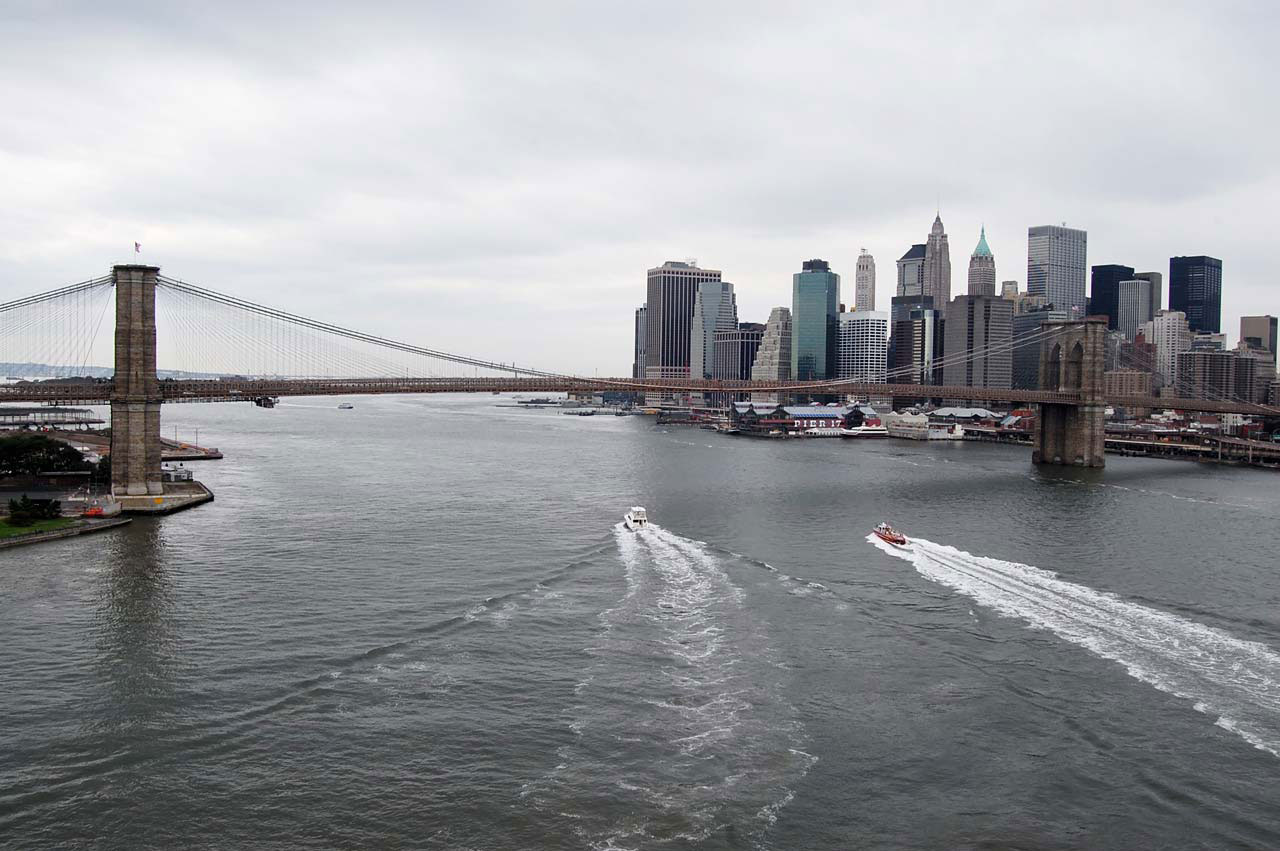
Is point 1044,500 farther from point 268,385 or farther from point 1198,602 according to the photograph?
point 268,385

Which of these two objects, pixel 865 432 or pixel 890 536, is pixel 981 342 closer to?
pixel 865 432

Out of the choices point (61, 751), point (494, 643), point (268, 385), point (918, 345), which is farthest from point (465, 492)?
point (918, 345)

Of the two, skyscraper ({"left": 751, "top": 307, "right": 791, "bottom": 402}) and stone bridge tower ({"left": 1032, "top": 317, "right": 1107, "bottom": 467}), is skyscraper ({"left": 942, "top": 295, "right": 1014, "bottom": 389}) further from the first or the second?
stone bridge tower ({"left": 1032, "top": 317, "right": 1107, "bottom": 467})

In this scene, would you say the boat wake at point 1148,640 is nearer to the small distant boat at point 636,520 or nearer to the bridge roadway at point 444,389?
the small distant boat at point 636,520

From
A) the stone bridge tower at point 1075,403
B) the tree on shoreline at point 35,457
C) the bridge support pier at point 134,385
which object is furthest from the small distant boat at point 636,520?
the stone bridge tower at point 1075,403

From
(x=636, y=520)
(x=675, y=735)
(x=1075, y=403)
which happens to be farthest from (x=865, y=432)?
(x=675, y=735)

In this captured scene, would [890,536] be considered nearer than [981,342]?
Yes
